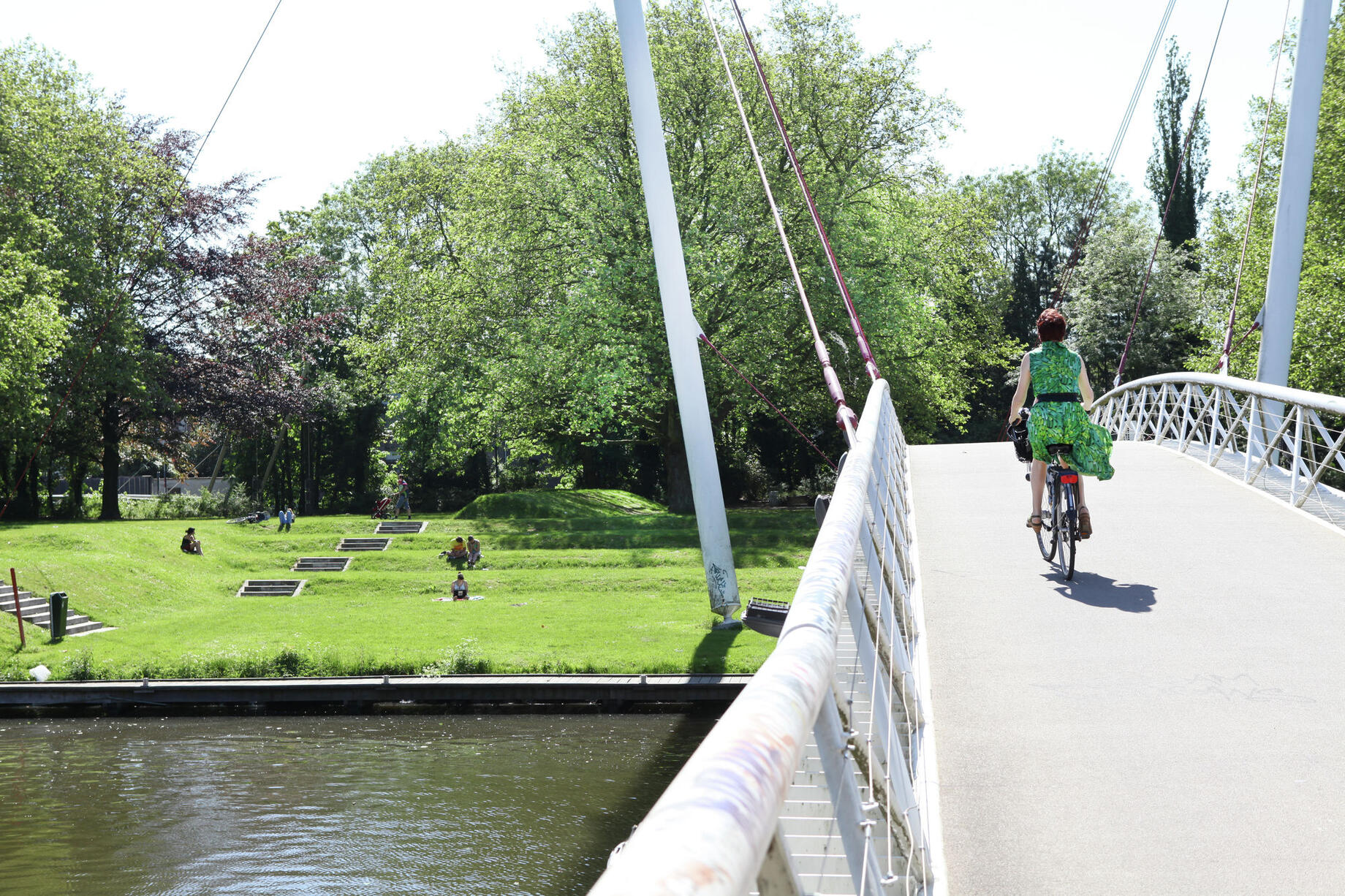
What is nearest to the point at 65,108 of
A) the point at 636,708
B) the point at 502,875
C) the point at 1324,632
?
the point at 636,708

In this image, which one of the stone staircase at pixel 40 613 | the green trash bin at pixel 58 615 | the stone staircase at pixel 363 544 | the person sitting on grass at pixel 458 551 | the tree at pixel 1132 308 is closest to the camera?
the green trash bin at pixel 58 615

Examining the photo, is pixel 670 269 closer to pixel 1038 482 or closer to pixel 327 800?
pixel 327 800

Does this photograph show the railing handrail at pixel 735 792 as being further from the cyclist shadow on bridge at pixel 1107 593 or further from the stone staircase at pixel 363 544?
the stone staircase at pixel 363 544

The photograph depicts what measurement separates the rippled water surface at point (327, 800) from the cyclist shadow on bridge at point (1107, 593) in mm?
6513

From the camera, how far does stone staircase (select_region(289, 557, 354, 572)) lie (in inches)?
1289

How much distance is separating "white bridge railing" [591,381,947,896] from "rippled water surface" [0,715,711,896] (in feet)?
27.3

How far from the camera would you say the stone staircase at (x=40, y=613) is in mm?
25266

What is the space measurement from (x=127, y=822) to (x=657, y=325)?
21797mm

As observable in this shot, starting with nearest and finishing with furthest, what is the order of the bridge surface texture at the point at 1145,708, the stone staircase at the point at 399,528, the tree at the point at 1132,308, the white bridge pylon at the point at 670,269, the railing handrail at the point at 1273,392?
the bridge surface texture at the point at 1145,708 < the railing handrail at the point at 1273,392 < the white bridge pylon at the point at 670,269 < the stone staircase at the point at 399,528 < the tree at the point at 1132,308

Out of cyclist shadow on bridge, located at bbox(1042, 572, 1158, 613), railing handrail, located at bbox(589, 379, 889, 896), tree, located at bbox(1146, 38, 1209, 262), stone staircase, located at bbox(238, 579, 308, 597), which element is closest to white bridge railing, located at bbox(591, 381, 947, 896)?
railing handrail, located at bbox(589, 379, 889, 896)

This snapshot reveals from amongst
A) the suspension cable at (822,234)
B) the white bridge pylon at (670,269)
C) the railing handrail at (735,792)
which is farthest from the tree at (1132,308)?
the railing handrail at (735,792)

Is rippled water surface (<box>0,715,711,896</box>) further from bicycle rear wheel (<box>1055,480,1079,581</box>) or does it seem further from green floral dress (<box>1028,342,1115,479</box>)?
green floral dress (<box>1028,342,1115,479</box>)

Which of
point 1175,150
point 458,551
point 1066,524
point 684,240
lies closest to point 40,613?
point 458,551

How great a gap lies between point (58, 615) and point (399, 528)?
560 inches
